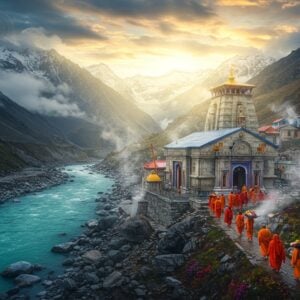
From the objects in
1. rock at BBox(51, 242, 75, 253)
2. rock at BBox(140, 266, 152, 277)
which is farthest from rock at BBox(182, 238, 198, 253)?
rock at BBox(51, 242, 75, 253)

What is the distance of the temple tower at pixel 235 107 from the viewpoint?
148 feet

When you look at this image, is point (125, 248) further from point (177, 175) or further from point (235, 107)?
point (235, 107)

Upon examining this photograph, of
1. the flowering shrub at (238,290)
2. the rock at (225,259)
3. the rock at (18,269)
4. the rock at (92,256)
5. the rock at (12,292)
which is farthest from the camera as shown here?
the rock at (92,256)

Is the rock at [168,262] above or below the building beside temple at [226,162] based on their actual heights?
below

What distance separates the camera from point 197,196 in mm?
34625

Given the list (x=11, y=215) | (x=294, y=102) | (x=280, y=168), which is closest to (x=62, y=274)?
(x=11, y=215)

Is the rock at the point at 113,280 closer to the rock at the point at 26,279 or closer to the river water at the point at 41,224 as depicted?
the rock at the point at 26,279

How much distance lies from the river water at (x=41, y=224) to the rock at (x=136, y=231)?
5.29 m

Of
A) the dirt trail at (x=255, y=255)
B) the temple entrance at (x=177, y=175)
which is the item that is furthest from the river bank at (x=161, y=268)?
the temple entrance at (x=177, y=175)

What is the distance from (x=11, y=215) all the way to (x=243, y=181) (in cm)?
2799

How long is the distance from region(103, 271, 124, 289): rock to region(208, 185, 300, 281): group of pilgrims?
7.78 meters

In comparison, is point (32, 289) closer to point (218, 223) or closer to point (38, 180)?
point (218, 223)

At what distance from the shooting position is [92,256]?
1163 inches

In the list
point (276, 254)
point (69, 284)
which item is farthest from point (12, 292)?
point (276, 254)
